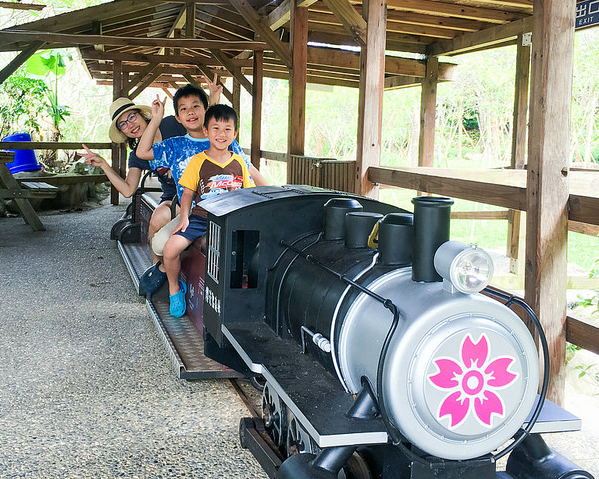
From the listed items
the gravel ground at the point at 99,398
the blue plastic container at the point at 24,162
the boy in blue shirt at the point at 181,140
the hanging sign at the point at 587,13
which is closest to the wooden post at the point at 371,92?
the boy in blue shirt at the point at 181,140

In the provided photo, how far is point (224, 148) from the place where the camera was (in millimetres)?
4395

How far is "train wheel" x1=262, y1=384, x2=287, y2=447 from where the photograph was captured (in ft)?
9.76

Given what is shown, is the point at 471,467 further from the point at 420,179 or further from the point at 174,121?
the point at 174,121

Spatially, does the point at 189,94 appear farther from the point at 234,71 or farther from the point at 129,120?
the point at 234,71

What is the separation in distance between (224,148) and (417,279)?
2387mm

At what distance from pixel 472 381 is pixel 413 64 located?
9023mm

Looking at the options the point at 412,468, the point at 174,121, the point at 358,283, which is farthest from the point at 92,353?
the point at 412,468

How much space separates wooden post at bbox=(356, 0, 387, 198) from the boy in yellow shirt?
4.19 feet

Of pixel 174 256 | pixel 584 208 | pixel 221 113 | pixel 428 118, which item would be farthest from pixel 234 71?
pixel 584 208

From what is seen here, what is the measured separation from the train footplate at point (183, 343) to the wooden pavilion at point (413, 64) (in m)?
1.67

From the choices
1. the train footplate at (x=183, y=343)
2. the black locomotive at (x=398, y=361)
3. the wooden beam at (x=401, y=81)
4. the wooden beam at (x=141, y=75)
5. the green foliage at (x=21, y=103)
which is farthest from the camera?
the green foliage at (x=21, y=103)

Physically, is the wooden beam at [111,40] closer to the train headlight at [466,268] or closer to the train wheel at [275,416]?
the train wheel at [275,416]

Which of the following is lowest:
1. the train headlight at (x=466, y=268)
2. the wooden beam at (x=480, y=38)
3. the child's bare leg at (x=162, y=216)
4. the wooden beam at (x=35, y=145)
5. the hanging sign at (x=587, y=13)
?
the child's bare leg at (x=162, y=216)

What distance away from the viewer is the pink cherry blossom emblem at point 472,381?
2.08 meters
